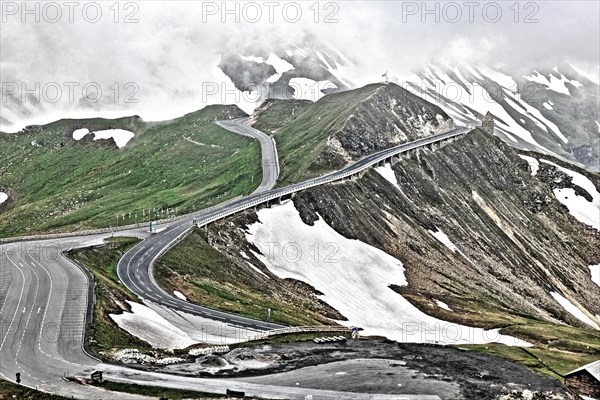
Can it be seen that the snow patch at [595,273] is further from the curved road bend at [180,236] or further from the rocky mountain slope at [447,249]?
the curved road bend at [180,236]

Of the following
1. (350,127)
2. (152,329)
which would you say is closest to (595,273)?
(350,127)

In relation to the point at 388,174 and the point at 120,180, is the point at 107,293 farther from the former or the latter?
the point at 120,180

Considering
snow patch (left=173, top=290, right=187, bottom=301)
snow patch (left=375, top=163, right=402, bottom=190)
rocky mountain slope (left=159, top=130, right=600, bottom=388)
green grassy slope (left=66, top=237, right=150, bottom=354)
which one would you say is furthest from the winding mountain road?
snow patch (left=375, top=163, right=402, bottom=190)

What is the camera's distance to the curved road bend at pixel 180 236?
73.5 m

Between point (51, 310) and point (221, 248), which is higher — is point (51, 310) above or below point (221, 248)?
below

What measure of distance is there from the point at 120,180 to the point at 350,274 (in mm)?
89832

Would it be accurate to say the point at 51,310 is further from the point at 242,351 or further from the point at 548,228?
the point at 548,228

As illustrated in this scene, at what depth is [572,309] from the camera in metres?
128

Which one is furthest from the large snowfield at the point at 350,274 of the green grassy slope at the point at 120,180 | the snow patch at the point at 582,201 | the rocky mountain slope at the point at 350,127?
the snow patch at the point at 582,201

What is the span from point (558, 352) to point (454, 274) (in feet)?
117

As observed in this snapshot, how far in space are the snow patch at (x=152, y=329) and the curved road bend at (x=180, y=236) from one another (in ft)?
18.7

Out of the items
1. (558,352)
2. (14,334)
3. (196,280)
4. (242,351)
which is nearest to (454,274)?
(558,352)

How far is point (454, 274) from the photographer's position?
118 meters

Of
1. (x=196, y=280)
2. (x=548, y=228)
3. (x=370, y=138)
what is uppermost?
(x=370, y=138)
